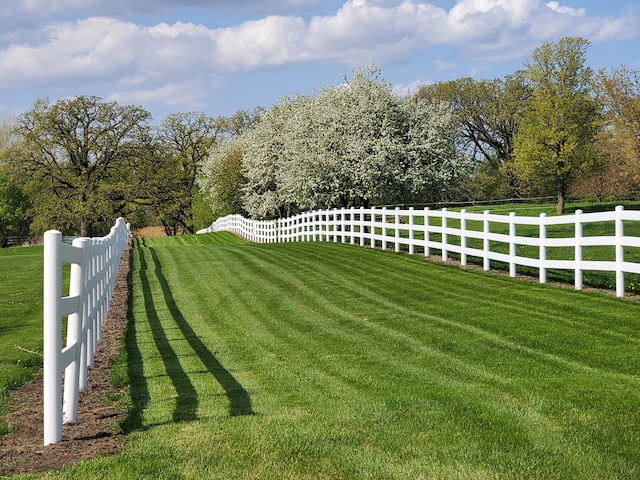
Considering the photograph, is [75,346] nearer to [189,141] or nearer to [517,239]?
[517,239]

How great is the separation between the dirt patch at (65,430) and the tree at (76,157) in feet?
160

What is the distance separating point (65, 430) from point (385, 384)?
2.93 metres

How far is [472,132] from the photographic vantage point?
2781 inches

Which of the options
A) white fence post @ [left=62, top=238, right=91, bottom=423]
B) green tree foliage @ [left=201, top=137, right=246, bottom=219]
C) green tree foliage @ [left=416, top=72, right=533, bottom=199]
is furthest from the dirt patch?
green tree foliage @ [left=416, top=72, right=533, bottom=199]

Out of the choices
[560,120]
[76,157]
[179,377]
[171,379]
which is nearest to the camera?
[171,379]

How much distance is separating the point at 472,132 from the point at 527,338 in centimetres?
6335

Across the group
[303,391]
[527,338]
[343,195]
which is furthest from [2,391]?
[343,195]

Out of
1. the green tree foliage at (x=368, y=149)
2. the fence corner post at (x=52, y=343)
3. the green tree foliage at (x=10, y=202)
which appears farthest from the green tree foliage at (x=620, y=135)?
the green tree foliage at (x=10, y=202)

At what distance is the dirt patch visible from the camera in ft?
17.5

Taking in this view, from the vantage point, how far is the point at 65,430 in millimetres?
6148

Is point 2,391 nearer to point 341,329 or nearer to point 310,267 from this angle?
point 341,329

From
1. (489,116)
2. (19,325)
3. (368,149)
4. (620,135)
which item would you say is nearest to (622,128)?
(620,135)

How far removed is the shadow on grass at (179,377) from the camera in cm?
655

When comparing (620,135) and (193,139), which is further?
(193,139)
